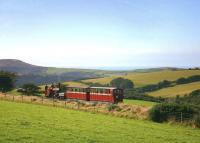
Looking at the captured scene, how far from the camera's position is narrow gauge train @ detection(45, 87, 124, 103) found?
59475 mm

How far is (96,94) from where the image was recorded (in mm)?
61688

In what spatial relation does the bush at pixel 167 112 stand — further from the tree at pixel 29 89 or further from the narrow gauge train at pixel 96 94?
the tree at pixel 29 89

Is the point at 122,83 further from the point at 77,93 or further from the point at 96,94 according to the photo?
the point at 96,94

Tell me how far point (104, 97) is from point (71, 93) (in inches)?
399

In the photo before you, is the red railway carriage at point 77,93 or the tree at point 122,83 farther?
the tree at point 122,83

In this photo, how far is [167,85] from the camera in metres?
125

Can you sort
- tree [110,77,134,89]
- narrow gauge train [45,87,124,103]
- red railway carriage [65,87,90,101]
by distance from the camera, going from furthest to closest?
tree [110,77,134,89], red railway carriage [65,87,90,101], narrow gauge train [45,87,124,103]

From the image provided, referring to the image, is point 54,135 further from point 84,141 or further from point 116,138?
point 116,138

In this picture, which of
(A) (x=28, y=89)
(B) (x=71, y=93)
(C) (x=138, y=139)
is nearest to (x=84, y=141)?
(C) (x=138, y=139)

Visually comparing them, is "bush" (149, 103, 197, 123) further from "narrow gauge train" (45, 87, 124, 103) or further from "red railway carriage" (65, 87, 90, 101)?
"red railway carriage" (65, 87, 90, 101)

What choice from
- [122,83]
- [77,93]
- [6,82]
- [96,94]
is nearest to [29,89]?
[6,82]

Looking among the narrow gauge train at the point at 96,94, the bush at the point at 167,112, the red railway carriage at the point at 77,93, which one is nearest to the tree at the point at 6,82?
the narrow gauge train at the point at 96,94

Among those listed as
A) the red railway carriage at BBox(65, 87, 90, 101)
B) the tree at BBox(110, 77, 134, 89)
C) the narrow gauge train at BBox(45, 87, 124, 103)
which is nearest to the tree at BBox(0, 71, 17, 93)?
the narrow gauge train at BBox(45, 87, 124, 103)

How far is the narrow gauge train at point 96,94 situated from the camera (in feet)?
195
